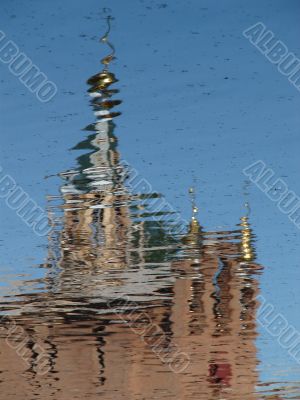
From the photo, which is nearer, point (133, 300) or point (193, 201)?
point (133, 300)

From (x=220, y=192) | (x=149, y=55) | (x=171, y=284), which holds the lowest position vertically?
(x=171, y=284)

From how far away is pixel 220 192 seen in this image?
11711 millimetres

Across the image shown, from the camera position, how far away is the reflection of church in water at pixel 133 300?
1055 cm

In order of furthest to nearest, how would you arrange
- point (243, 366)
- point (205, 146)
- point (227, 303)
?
point (205, 146) < point (227, 303) < point (243, 366)

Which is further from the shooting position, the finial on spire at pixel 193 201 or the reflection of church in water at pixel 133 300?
the finial on spire at pixel 193 201

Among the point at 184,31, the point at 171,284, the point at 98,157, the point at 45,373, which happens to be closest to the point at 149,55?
the point at 184,31

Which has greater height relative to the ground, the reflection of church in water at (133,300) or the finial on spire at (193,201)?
the finial on spire at (193,201)

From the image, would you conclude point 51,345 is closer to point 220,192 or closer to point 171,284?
point 171,284

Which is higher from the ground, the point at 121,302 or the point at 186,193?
the point at 186,193

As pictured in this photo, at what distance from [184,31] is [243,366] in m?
3.77

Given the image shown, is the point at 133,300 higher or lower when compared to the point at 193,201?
lower

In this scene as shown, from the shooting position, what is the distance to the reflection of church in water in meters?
10.5

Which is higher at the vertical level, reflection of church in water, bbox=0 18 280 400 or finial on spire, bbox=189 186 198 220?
finial on spire, bbox=189 186 198 220

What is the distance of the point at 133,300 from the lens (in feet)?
36.7
